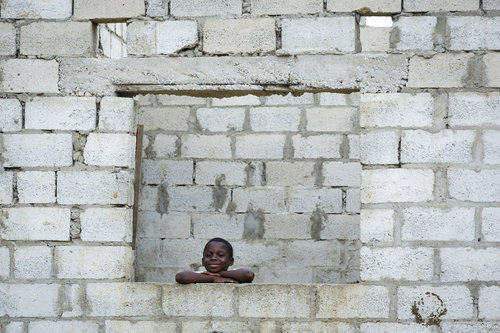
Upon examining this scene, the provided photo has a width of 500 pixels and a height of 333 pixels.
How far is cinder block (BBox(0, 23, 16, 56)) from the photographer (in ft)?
17.6

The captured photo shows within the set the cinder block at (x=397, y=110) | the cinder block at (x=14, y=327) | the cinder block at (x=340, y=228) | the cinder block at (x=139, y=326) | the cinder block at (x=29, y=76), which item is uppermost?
the cinder block at (x=29, y=76)

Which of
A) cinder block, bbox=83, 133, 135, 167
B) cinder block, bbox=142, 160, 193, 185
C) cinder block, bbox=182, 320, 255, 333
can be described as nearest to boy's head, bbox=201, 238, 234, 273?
cinder block, bbox=182, 320, 255, 333

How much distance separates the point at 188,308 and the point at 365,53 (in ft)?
6.51

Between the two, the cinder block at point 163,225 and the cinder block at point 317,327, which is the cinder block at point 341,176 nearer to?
the cinder block at point 163,225

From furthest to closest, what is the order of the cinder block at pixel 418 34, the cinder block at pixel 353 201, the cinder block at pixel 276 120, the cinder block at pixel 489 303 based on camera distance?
1. the cinder block at pixel 276 120
2. the cinder block at pixel 353 201
3. the cinder block at pixel 418 34
4. the cinder block at pixel 489 303

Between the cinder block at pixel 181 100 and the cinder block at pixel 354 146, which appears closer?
the cinder block at pixel 354 146

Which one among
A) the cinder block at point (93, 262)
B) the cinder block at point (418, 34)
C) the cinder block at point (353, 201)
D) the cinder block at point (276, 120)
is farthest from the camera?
the cinder block at point (276, 120)

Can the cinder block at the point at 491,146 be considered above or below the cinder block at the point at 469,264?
above

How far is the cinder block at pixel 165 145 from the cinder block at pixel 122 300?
2.48m

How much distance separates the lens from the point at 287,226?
291 inches

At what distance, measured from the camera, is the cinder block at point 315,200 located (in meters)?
7.39

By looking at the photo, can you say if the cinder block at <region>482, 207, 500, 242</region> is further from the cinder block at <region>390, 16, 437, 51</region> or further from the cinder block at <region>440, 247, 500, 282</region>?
the cinder block at <region>390, 16, 437, 51</region>

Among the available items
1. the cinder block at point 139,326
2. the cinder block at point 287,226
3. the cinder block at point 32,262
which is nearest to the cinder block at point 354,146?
the cinder block at point 287,226

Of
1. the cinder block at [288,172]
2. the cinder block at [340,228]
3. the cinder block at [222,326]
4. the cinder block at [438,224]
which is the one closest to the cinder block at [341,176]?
the cinder block at [288,172]
